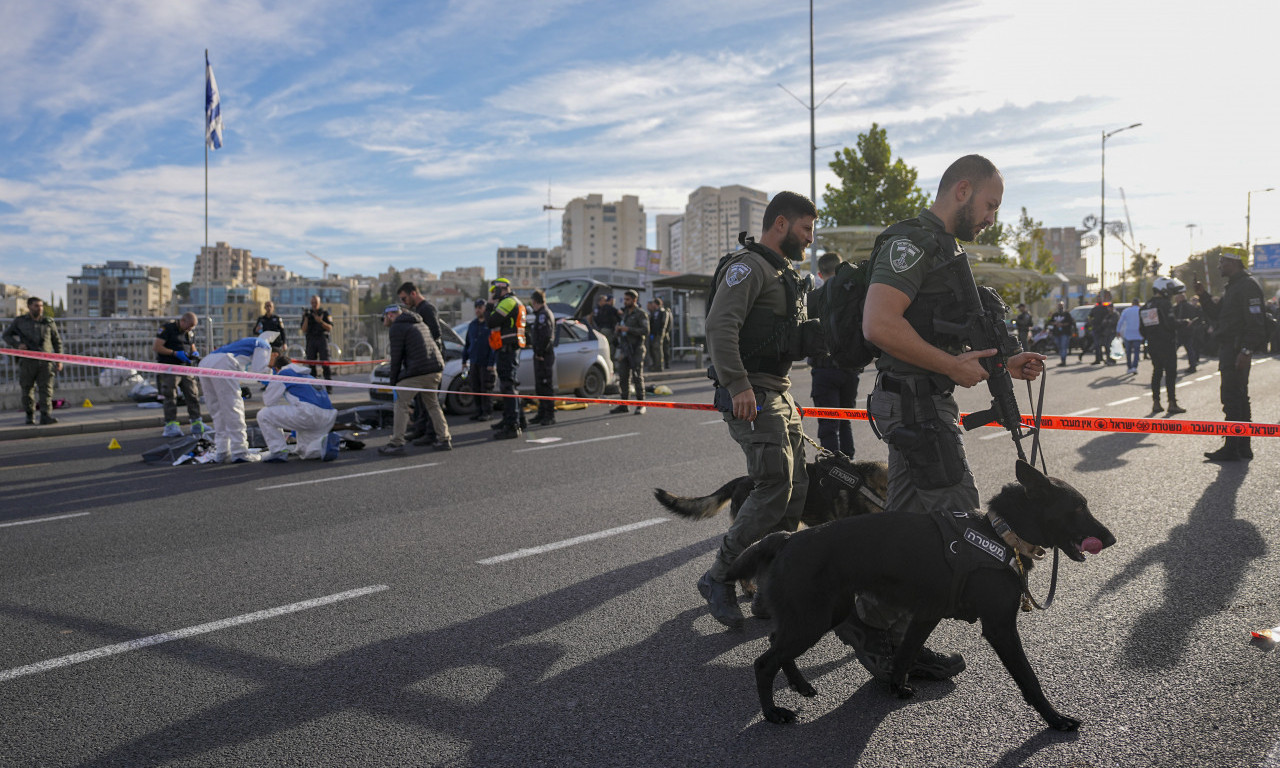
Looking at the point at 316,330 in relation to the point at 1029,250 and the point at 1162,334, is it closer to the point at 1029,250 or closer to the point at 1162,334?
the point at 1162,334

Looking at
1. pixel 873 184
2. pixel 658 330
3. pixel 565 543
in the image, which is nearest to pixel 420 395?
pixel 565 543

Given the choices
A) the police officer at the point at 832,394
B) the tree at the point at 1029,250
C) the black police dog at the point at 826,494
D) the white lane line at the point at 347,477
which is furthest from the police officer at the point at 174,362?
the tree at the point at 1029,250

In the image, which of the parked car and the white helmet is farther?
the parked car

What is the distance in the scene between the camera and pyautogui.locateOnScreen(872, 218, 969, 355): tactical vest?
297 centimetres

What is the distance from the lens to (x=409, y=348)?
9828mm

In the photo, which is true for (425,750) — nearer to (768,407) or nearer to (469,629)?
(469,629)

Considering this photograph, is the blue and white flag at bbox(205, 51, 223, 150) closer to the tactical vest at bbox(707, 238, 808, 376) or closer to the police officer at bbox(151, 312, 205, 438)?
the police officer at bbox(151, 312, 205, 438)

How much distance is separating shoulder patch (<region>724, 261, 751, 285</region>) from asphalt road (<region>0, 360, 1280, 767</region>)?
1.60 metres

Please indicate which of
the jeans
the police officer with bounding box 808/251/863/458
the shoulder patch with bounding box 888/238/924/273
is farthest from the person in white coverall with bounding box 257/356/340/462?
the jeans

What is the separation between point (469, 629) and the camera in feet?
12.9

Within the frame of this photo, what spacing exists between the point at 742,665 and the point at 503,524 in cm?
291

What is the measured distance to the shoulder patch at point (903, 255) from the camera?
291cm

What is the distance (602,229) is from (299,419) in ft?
572

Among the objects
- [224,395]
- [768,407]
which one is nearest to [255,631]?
[768,407]
